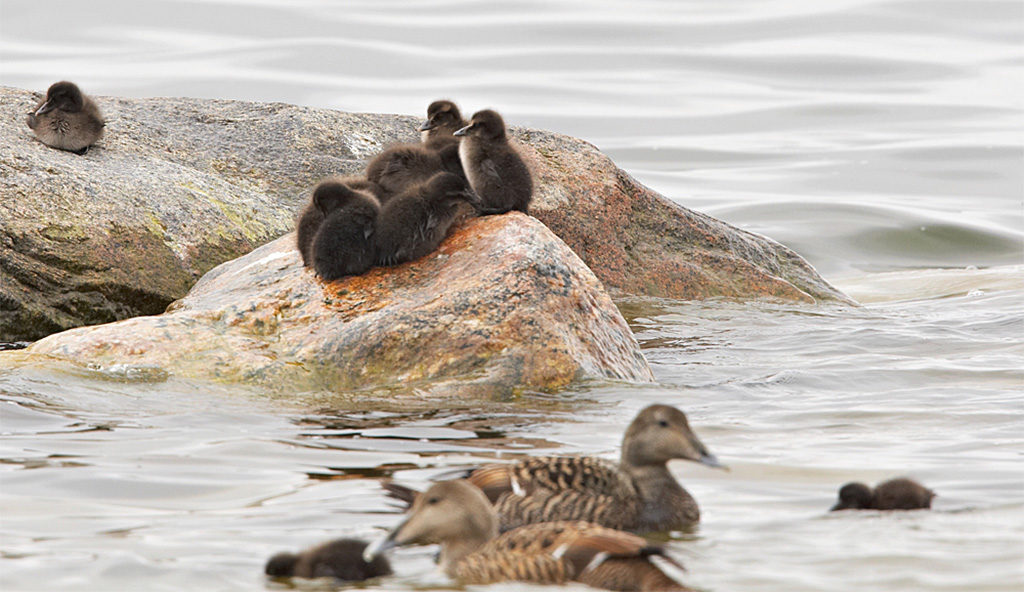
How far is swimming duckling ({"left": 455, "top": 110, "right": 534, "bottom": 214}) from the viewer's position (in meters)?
9.16

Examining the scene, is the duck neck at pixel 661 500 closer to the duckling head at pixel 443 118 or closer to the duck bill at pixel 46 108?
the duckling head at pixel 443 118

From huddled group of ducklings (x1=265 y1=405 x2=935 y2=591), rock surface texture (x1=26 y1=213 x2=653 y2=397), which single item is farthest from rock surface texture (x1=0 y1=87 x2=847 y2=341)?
huddled group of ducklings (x1=265 y1=405 x2=935 y2=591)

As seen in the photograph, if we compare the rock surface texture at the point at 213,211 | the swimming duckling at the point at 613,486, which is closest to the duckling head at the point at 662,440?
the swimming duckling at the point at 613,486

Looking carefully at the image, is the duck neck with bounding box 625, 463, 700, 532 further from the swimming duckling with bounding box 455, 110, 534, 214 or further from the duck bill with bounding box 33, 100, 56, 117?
the duck bill with bounding box 33, 100, 56, 117

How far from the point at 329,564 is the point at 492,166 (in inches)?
180

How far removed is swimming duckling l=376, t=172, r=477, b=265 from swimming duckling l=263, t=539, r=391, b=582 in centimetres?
374

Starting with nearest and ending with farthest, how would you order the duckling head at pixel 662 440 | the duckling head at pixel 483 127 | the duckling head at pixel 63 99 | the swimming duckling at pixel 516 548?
the swimming duckling at pixel 516 548
the duckling head at pixel 662 440
the duckling head at pixel 483 127
the duckling head at pixel 63 99

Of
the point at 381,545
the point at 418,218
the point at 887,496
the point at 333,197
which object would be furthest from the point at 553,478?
the point at 333,197

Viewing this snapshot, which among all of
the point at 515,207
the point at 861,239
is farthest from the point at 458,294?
the point at 861,239

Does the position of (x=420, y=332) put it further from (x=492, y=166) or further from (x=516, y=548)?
(x=516, y=548)

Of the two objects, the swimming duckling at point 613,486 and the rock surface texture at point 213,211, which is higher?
the rock surface texture at point 213,211

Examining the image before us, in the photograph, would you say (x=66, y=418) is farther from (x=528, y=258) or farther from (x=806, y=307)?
(x=806, y=307)

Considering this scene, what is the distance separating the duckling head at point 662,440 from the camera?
587cm

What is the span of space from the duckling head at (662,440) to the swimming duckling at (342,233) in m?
3.18
